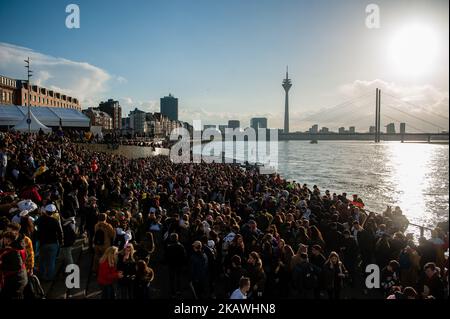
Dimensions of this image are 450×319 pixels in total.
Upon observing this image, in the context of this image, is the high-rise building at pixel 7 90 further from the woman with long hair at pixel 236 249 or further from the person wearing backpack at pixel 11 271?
the woman with long hair at pixel 236 249

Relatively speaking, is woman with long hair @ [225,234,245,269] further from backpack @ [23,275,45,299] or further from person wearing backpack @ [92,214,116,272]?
backpack @ [23,275,45,299]

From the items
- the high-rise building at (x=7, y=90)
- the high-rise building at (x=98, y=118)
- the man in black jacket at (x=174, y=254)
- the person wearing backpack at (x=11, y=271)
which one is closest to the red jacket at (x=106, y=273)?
the person wearing backpack at (x=11, y=271)

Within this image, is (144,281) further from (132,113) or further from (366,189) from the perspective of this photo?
(132,113)

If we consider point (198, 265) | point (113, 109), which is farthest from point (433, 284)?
point (113, 109)

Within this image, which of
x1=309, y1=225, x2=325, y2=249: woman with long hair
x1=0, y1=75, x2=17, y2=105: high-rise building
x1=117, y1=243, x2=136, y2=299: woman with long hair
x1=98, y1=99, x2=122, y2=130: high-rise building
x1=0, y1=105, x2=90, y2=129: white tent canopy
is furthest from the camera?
x1=98, y1=99, x2=122, y2=130: high-rise building

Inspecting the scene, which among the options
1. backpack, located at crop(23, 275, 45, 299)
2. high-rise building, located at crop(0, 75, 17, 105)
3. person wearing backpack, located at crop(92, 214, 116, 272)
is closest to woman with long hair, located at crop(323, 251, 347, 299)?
person wearing backpack, located at crop(92, 214, 116, 272)

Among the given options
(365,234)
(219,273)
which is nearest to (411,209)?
(365,234)

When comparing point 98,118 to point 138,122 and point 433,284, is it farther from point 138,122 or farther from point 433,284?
point 433,284
